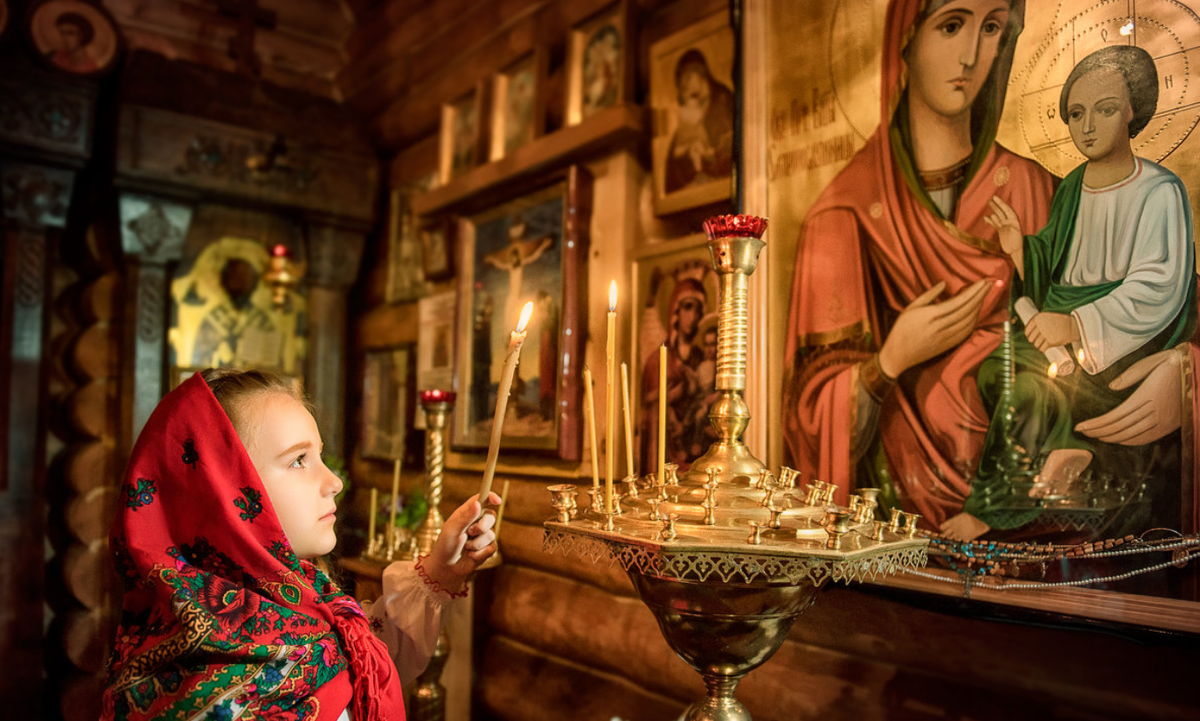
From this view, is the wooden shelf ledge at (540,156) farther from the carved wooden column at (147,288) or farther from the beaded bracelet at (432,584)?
the beaded bracelet at (432,584)

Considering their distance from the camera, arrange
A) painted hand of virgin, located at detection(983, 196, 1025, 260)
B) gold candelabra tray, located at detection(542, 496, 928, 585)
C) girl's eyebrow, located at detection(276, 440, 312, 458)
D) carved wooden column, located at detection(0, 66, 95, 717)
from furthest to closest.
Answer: carved wooden column, located at detection(0, 66, 95, 717), painted hand of virgin, located at detection(983, 196, 1025, 260), girl's eyebrow, located at detection(276, 440, 312, 458), gold candelabra tray, located at detection(542, 496, 928, 585)

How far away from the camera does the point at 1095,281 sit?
1.38 m

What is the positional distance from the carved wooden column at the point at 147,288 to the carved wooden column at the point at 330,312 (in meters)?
0.67

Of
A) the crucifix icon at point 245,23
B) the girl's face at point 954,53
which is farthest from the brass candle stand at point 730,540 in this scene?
the crucifix icon at point 245,23

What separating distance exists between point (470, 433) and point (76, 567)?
7.23 feet

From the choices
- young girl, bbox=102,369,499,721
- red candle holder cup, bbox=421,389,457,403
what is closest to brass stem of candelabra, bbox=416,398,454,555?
red candle holder cup, bbox=421,389,457,403

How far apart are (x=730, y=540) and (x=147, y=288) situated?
12.1 feet

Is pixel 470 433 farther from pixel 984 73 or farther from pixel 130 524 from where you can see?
pixel 984 73

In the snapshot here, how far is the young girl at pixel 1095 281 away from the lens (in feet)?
4.28

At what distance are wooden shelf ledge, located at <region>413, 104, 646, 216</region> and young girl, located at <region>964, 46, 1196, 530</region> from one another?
1309 mm

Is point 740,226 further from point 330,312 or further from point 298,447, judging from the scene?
point 330,312

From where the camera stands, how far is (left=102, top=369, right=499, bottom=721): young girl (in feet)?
3.87

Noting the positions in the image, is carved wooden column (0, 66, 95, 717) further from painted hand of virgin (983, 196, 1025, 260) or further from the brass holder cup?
painted hand of virgin (983, 196, 1025, 260)

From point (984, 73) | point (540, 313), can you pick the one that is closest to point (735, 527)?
point (984, 73)
